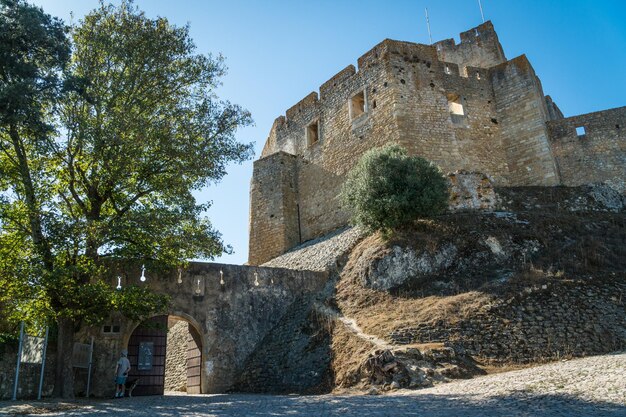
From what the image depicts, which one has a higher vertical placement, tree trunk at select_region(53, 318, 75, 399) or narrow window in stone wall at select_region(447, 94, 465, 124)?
narrow window in stone wall at select_region(447, 94, 465, 124)

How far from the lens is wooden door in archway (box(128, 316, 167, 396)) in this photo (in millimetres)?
14344

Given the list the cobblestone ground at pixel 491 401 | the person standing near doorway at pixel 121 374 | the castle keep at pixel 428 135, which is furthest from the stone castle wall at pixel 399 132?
the cobblestone ground at pixel 491 401

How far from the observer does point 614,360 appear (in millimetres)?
9523

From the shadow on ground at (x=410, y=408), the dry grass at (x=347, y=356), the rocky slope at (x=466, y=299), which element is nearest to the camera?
the shadow on ground at (x=410, y=408)

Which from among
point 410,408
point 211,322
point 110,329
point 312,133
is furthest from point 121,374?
point 312,133

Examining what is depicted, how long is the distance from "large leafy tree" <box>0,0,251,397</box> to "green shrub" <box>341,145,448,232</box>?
4.28 meters

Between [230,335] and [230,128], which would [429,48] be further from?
[230,335]

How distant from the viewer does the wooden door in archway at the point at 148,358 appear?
47.1ft

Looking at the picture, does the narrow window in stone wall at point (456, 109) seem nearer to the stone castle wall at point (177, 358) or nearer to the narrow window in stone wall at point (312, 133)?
the narrow window in stone wall at point (312, 133)

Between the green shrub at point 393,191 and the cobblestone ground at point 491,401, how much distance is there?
6.89 m

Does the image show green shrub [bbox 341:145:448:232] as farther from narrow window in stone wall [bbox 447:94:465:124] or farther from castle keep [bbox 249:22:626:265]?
narrow window in stone wall [bbox 447:94:465:124]

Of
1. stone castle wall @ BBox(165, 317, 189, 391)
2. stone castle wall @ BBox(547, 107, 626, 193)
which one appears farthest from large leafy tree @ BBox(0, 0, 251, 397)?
stone castle wall @ BBox(547, 107, 626, 193)

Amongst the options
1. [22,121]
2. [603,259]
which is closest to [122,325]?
[22,121]

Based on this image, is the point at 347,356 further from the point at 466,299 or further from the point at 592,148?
the point at 592,148
